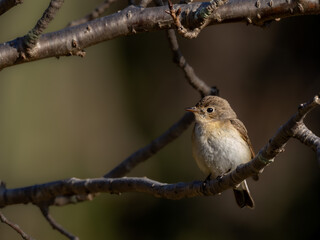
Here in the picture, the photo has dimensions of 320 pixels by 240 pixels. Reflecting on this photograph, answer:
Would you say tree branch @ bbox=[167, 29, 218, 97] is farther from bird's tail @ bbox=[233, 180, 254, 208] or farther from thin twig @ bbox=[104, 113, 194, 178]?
bird's tail @ bbox=[233, 180, 254, 208]

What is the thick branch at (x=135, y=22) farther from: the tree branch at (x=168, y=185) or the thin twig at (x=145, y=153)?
the thin twig at (x=145, y=153)

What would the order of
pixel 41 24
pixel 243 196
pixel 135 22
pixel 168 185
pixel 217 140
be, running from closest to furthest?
pixel 41 24, pixel 135 22, pixel 168 185, pixel 217 140, pixel 243 196

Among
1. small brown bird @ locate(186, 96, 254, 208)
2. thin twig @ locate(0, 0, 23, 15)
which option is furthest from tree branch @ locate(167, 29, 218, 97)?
thin twig @ locate(0, 0, 23, 15)

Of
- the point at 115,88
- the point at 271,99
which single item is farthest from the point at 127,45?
the point at 271,99

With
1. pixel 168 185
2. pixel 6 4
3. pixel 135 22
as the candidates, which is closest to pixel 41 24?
pixel 6 4

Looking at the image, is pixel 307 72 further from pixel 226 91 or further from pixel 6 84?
pixel 6 84

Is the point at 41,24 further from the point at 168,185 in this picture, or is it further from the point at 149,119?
the point at 149,119
